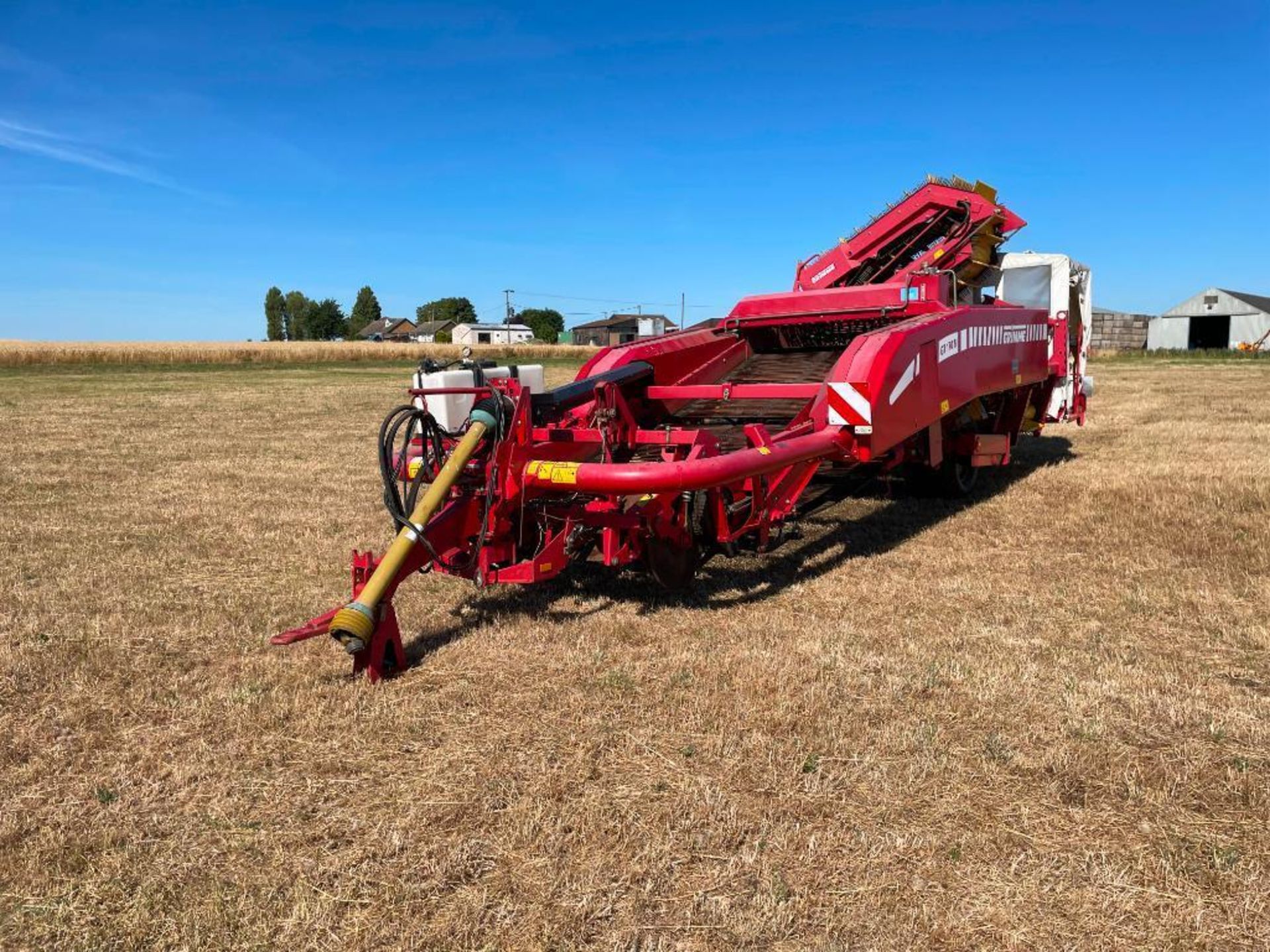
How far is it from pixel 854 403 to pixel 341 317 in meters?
124

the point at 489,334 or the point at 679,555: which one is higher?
the point at 489,334

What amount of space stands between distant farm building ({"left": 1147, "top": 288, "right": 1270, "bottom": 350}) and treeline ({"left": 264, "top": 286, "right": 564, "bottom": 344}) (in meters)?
75.9

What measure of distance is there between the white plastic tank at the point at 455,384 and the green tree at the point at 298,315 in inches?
4674

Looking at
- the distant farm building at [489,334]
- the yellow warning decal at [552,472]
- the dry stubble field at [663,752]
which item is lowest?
the dry stubble field at [663,752]

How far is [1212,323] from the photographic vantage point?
4328 cm

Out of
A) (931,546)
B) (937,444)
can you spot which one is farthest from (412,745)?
(937,444)

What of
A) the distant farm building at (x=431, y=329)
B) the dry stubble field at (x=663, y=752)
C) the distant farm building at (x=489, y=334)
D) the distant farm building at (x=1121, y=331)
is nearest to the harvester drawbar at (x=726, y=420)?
the dry stubble field at (x=663, y=752)

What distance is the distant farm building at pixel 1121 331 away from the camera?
42.4 m

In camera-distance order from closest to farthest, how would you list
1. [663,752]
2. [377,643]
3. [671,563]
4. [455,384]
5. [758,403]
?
1. [663,752]
2. [377,643]
3. [671,563]
4. [455,384]
5. [758,403]

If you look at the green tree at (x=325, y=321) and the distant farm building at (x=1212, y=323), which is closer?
the distant farm building at (x=1212, y=323)

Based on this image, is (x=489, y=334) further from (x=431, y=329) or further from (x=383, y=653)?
(x=383, y=653)

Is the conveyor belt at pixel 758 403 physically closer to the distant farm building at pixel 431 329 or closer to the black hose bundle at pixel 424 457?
the black hose bundle at pixel 424 457

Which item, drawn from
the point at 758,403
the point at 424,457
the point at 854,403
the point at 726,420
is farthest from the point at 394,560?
the point at 758,403

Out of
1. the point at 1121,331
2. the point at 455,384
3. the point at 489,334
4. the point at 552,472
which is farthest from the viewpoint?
the point at 489,334
